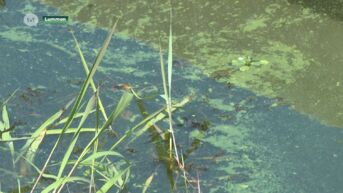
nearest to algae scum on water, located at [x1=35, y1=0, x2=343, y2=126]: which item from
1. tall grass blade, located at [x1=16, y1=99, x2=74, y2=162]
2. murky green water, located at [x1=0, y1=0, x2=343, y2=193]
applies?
murky green water, located at [x1=0, y1=0, x2=343, y2=193]

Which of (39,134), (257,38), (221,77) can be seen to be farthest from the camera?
(257,38)

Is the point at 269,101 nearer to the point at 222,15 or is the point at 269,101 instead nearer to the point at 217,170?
the point at 217,170

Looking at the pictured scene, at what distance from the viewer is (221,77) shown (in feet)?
8.82

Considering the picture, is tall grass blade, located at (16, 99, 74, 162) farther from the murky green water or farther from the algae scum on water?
the algae scum on water

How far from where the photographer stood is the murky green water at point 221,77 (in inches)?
88.8

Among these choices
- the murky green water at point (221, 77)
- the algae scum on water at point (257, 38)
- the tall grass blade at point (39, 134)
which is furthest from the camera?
the algae scum on water at point (257, 38)

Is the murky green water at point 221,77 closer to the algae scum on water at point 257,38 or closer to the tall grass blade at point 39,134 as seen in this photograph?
the algae scum on water at point 257,38

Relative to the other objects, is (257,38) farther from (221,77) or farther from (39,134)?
(39,134)

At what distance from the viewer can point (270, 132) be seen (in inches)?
95.3

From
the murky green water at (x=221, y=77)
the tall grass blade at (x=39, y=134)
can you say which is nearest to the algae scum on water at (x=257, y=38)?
the murky green water at (x=221, y=77)

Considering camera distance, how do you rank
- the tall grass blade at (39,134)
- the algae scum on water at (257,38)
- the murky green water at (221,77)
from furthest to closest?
the algae scum on water at (257,38)
the murky green water at (221,77)
the tall grass blade at (39,134)

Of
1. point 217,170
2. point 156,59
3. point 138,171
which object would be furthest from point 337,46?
point 138,171

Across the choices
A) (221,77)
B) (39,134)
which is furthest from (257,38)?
(39,134)

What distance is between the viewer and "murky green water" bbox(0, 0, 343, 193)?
2.26 meters
